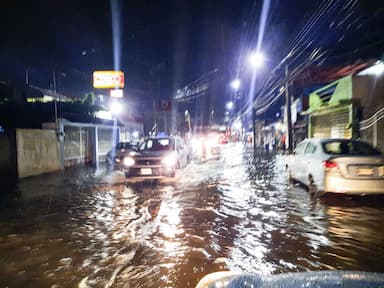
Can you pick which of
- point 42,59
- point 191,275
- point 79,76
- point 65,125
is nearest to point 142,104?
point 79,76

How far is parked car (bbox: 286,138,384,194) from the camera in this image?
7.48 meters

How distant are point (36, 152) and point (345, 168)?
509 inches

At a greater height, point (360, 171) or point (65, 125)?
point (65, 125)

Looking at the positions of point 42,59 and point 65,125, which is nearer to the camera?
point 65,125

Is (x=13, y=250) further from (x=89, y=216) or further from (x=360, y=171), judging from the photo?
(x=360, y=171)

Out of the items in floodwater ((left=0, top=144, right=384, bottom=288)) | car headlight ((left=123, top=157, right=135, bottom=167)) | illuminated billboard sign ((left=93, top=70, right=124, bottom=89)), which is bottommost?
floodwater ((left=0, top=144, right=384, bottom=288))

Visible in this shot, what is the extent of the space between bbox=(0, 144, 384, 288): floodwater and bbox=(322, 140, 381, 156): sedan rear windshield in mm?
1219

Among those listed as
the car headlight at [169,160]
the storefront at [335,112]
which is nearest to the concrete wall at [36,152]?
the car headlight at [169,160]

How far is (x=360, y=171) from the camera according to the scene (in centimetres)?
753

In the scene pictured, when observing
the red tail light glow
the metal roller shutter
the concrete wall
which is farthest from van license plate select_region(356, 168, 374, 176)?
the concrete wall

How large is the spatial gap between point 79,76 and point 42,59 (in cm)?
609

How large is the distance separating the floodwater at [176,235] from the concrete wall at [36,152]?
3.93 meters

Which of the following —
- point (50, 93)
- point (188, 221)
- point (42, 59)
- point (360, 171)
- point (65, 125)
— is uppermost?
point (42, 59)

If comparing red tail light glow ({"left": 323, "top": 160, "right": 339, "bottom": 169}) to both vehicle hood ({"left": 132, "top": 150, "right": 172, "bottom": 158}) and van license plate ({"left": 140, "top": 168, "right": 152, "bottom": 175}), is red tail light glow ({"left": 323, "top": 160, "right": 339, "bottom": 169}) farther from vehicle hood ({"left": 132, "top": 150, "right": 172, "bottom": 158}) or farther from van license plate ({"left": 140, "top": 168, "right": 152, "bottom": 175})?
van license plate ({"left": 140, "top": 168, "right": 152, "bottom": 175})
